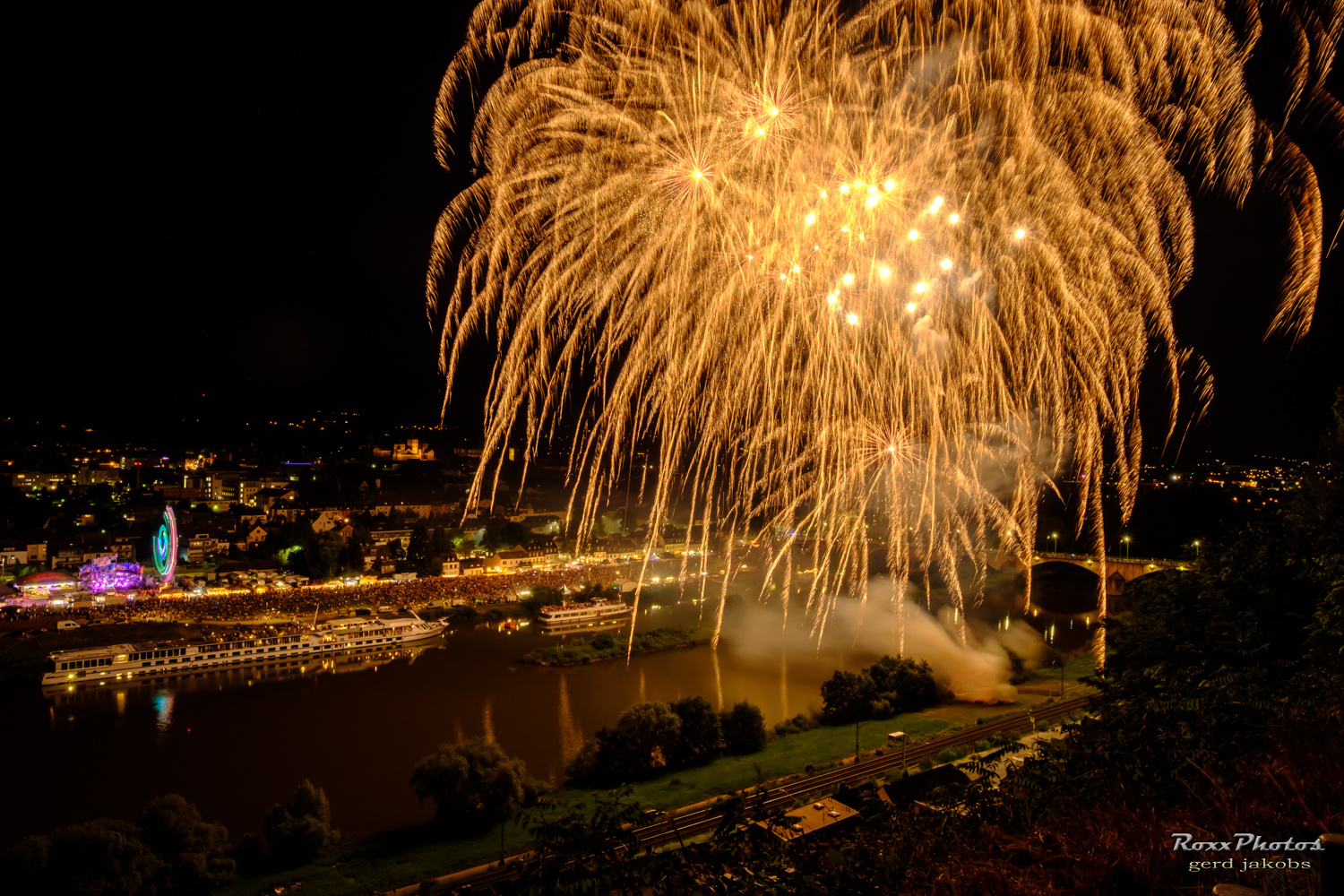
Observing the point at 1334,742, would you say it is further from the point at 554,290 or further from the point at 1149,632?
the point at 554,290

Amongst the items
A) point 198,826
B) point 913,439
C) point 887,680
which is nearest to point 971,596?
point 887,680

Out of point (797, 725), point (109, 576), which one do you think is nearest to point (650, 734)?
point (797, 725)

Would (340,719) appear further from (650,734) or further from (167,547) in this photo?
(167,547)

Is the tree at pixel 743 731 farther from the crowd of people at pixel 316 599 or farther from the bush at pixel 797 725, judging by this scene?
the crowd of people at pixel 316 599

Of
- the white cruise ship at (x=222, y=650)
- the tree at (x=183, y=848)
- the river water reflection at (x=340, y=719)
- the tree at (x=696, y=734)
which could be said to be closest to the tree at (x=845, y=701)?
the river water reflection at (x=340, y=719)

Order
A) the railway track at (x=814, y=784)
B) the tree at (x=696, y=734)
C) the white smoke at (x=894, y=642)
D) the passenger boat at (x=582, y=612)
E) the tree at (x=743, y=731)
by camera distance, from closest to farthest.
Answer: the railway track at (x=814, y=784) < the tree at (x=696, y=734) < the tree at (x=743, y=731) < the white smoke at (x=894, y=642) < the passenger boat at (x=582, y=612)

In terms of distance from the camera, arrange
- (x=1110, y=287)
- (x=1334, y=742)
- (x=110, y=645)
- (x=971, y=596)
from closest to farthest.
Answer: (x=1334, y=742), (x=1110, y=287), (x=110, y=645), (x=971, y=596)

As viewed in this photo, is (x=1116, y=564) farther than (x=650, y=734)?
Yes
